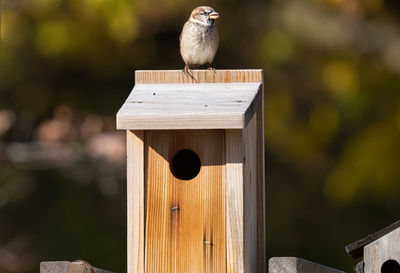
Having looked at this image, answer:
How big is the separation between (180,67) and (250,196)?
2.88 metres

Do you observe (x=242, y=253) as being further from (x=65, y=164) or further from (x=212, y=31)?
(x=65, y=164)

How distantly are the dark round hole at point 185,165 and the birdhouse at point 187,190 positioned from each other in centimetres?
8

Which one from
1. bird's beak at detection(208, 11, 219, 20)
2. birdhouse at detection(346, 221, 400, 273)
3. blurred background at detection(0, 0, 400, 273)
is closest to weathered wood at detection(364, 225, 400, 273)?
birdhouse at detection(346, 221, 400, 273)

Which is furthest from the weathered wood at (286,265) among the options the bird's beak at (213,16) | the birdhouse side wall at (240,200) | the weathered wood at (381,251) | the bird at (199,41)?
the bird's beak at (213,16)

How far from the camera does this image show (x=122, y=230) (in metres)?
6.04

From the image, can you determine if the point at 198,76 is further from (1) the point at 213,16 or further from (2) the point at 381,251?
(1) the point at 213,16

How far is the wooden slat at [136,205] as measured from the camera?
Answer: 8.79 feet

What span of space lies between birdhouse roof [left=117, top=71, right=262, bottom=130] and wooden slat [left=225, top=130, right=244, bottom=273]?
0.25ft

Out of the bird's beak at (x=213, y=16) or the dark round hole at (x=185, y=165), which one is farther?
the bird's beak at (x=213, y=16)

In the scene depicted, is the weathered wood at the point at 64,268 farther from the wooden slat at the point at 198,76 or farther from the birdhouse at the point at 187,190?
the wooden slat at the point at 198,76

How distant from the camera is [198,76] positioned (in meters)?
2.90

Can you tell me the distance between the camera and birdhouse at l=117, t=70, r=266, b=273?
103 inches

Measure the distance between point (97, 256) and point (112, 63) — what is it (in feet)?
3.96

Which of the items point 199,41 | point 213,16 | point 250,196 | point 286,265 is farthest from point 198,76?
point 213,16
